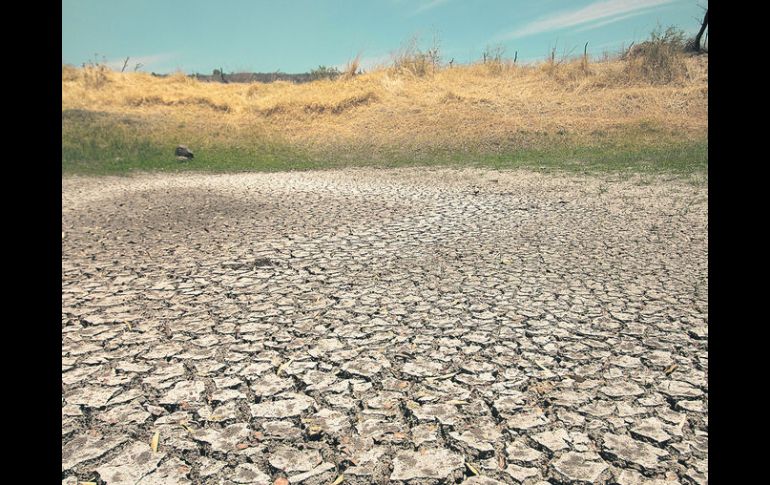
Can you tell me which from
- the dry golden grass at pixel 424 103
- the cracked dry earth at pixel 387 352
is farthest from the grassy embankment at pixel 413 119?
the cracked dry earth at pixel 387 352

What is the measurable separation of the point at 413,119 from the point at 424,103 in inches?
52.3

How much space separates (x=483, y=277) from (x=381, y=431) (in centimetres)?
184

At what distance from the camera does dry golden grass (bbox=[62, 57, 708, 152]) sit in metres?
11.8

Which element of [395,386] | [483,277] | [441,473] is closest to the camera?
[441,473]

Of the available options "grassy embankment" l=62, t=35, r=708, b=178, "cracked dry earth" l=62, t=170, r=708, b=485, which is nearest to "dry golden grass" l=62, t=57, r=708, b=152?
"grassy embankment" l=62, t=35, r=708, b=178

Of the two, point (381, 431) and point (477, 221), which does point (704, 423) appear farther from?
point (477, 221)

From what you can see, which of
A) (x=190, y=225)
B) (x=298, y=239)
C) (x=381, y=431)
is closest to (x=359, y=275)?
(x=298, y=239)

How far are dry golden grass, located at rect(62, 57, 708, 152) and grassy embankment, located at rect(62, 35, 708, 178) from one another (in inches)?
1.7

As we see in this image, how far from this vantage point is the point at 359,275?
3656mm

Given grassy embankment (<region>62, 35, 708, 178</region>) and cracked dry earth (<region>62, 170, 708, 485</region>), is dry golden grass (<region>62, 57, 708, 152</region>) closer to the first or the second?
grassy embankment (<region>62, 35, 708, 178</region>)

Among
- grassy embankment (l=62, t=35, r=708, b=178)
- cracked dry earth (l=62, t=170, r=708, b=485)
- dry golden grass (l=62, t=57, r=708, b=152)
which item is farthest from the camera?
dry golden grass (l=62, t=57, r=708, b=152)

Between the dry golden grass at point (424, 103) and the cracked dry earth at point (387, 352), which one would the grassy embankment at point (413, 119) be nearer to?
the dry golden grass at point (424, 103)

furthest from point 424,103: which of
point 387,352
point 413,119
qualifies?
point 387,352

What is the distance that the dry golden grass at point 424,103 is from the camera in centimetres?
1177
